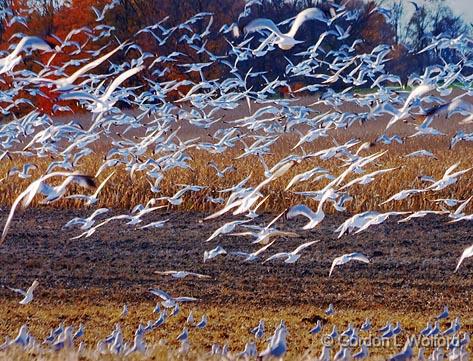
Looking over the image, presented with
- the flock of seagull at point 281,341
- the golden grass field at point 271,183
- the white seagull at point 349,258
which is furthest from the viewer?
the golden grass field at point 271,183

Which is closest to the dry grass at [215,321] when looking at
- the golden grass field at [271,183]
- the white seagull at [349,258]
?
the white seagull at [349,258]

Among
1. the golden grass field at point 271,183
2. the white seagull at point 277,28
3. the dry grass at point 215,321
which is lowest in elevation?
the golden grass field at point 271,183

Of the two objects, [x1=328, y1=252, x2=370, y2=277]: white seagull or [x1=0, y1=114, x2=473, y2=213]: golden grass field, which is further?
[x1=0, y1=114, x2=473, y2=213]: golden grass field

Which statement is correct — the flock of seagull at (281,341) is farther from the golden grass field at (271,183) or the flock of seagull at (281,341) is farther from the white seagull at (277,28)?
the golden grass field at (271,183)

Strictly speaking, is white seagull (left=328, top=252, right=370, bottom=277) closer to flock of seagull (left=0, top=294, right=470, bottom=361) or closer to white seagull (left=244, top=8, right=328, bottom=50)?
flock of seagull (left=0, top=294, right=470, bottom=361)

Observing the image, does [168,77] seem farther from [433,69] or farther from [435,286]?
[435,286]

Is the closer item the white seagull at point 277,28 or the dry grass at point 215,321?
the white seagull at point 277,28

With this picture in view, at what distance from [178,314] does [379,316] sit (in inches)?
67.6

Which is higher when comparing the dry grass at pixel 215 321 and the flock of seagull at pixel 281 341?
the flock of seagull at pixel 281 341

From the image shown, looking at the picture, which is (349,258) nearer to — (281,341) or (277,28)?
(277,28)

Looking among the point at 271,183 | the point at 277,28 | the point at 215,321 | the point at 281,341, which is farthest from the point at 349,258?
the point at 271,183

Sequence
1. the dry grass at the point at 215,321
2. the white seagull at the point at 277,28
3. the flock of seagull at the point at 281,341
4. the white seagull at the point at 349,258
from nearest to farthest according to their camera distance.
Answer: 1. the flock of seagull at the point at 281,341
2. the white seagull at the point at 277,28
3. the white seagull at the point at 349,258
4. the dry grass at the point at 215,321

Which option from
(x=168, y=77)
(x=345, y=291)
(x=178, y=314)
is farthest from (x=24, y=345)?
(x=168, y=77)

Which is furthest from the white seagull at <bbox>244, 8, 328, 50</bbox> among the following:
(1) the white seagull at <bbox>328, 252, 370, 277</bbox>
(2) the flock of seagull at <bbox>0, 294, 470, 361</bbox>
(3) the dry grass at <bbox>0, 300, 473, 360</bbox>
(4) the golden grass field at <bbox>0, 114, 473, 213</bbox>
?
(4) the golden grass field at <bbox>0, 114, 473, 213</bbox>
